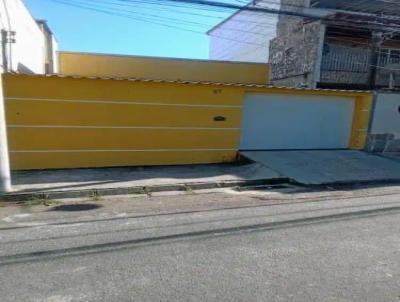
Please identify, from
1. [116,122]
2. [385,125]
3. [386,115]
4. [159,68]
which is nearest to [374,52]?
[386,115]

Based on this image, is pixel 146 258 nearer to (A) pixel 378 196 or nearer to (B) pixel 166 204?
(B) pixel 166 204

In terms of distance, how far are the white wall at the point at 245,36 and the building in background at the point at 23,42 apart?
11.2 m

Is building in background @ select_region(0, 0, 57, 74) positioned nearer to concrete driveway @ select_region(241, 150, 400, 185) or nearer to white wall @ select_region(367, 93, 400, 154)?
concrete driveway @ select_region(241, 150, 400, 185)

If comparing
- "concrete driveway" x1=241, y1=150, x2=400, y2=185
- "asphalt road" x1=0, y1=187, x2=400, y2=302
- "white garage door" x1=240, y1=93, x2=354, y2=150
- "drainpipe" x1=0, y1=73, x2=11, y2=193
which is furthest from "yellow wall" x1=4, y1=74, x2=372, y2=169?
"asphalt road" x1=0, y1=187, x2=400, y2=302

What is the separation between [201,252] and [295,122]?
327 inches

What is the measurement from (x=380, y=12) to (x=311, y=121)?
32.4ft

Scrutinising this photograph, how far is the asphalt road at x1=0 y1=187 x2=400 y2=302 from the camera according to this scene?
3311 millimetres

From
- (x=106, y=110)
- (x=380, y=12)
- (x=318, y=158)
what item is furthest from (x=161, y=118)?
(x=380, y=12)

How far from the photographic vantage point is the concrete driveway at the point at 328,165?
8711 mm

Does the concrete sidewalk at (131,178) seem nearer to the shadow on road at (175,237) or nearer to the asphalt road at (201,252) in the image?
the asphalt road at (201,252)

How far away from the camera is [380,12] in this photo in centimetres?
1770

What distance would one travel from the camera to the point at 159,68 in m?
19.9

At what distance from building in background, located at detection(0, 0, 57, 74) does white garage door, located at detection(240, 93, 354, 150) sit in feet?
21.5

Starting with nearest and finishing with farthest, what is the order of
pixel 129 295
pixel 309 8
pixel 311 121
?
pixel 129 295
pixel 311 121
pixel 309 8
